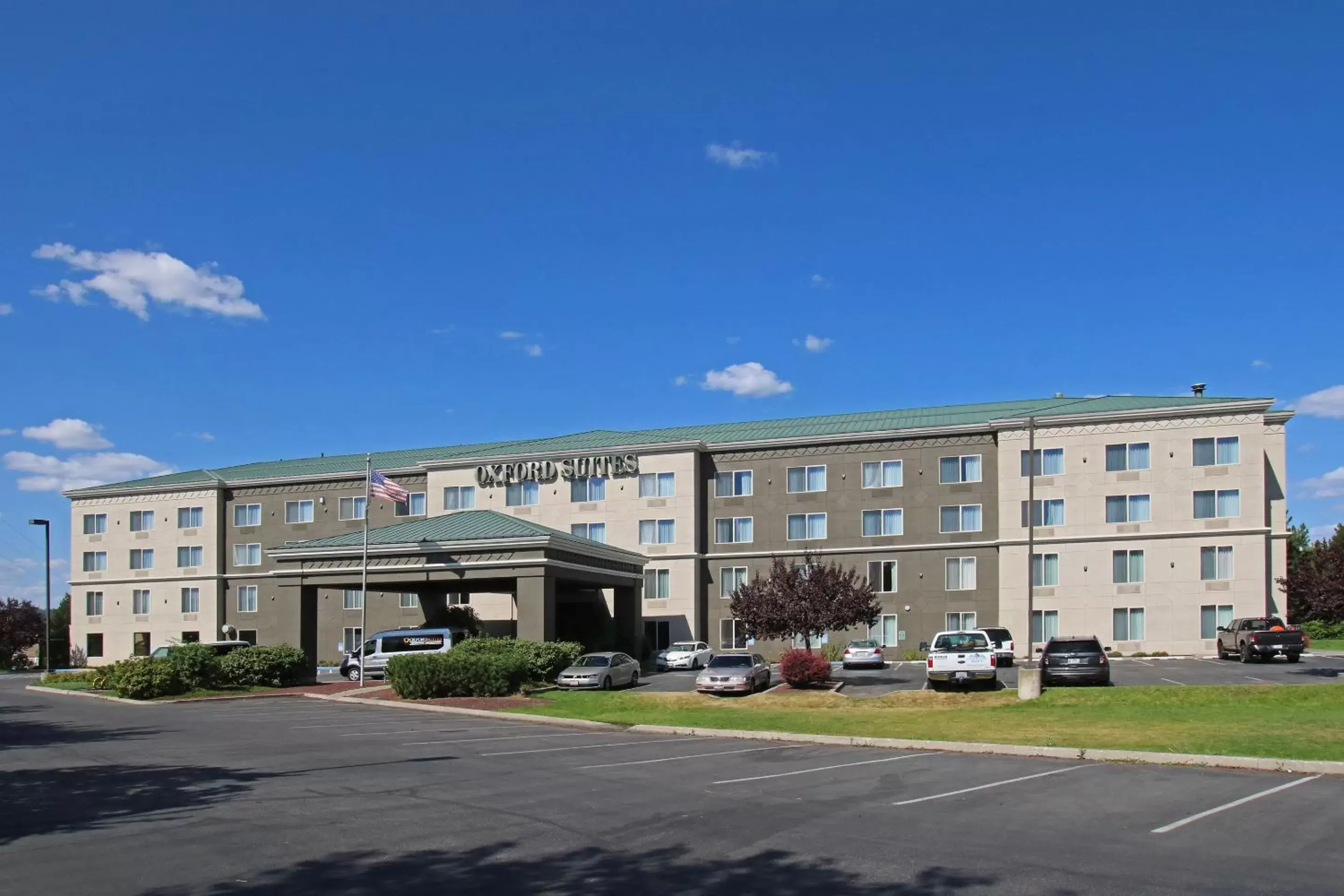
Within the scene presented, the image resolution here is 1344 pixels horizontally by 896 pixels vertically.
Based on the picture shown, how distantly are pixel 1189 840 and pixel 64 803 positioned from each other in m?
12.4

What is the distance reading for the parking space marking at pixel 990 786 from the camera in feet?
45.5

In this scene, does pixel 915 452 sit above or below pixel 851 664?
above

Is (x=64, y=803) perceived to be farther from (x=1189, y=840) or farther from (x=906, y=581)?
(x=906, y=581)

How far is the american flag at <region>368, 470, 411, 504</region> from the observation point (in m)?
40.3

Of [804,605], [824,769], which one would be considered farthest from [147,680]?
[824,769]

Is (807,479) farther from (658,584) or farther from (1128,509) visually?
(1128,509)

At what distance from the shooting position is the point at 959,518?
53.2 meters

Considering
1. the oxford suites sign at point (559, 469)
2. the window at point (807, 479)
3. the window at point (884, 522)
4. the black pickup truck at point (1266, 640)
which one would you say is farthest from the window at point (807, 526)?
the black pickup truck at point (1266, 640)

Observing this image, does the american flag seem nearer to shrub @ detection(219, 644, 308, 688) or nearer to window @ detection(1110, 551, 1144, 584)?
shrub @ detection(219, 644, 308, 688)

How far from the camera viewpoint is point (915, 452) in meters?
54.3

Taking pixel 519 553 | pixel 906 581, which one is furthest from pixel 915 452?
pixel 519 553

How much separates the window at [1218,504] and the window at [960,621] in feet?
34.2

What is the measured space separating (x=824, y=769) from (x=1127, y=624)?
123 ft

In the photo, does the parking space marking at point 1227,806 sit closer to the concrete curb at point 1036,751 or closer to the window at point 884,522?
the concrete curb at point 1036,751
